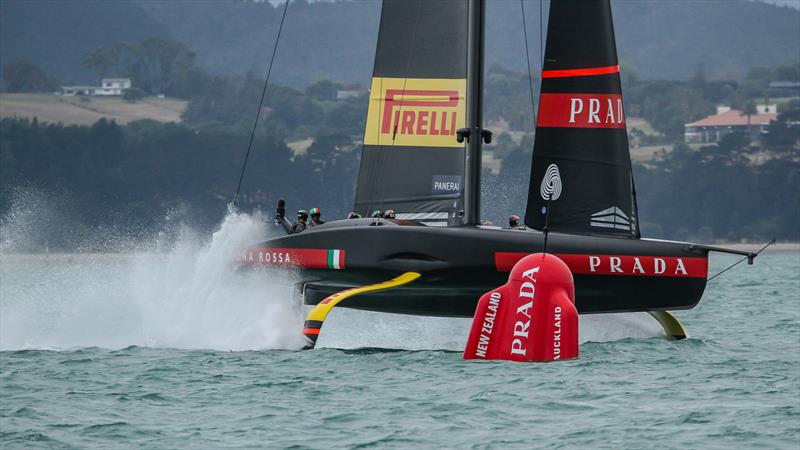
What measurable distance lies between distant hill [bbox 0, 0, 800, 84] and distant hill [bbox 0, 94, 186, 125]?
55.2 metres

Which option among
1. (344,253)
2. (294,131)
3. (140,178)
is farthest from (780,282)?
(294,131)

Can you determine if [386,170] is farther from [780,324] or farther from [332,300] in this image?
[780,324]

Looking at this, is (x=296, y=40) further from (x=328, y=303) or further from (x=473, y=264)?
(x=473, y=264)

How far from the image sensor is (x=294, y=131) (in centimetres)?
9688

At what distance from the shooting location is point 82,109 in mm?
93000

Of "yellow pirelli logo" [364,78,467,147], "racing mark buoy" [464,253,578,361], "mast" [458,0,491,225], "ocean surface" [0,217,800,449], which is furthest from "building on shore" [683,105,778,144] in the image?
"racing mark buoy" [464,253,578,361]

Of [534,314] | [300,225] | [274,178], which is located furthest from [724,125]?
[534,314]

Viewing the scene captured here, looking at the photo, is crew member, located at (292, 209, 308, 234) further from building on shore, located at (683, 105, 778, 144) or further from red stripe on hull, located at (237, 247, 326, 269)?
building on shore, located at (683, 105, 778, 144)

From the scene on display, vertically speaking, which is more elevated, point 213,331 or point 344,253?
point 344,253

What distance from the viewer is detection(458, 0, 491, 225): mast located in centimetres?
1185

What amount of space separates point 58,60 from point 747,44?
9069cm

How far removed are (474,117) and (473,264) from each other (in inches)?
59.8

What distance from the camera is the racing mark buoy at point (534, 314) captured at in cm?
986

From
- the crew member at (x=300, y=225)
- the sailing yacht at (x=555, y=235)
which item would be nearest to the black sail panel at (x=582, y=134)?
the sailing yacht at (x=555, y=235)
